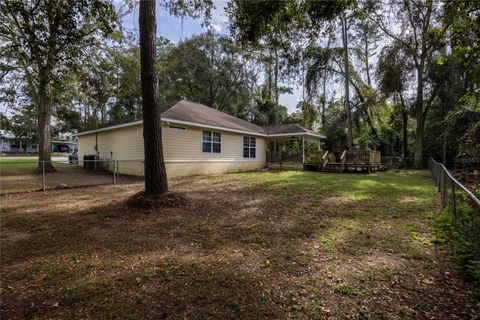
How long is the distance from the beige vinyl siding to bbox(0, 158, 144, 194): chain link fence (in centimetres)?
12

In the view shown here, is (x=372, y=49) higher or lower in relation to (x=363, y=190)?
higher

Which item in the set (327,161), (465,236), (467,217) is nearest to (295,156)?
(327,161)

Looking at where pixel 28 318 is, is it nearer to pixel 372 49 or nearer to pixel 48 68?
pixel 48 68

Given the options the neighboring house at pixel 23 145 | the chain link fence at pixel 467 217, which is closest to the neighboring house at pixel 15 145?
the neighboring house at pixel 23 145

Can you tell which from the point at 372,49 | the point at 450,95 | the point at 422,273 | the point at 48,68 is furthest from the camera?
the point at 372,49

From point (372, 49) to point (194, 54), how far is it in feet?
60.7

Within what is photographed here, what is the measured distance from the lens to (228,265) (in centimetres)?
322

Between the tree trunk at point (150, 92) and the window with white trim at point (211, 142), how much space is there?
823 centimetres

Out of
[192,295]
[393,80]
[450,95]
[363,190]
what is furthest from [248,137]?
[192,295]

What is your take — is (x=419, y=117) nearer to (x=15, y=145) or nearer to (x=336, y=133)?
(x=336, y=133)

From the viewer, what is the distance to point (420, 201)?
Result: 22.7 ft

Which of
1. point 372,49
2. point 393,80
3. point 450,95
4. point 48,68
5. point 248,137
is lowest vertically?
point 248,137

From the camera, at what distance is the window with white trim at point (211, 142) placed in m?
14.4

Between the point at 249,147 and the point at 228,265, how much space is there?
15.1 m
